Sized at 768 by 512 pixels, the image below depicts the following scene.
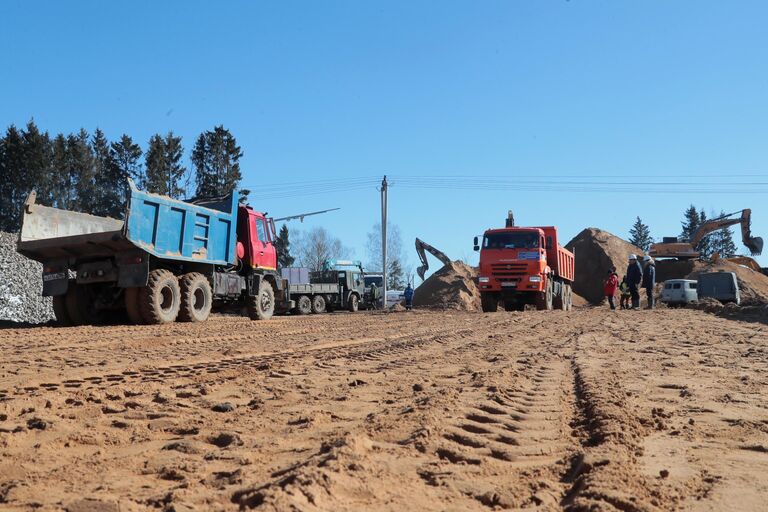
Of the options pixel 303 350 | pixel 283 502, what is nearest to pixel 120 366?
pixel 303 350

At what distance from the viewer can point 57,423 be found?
407 cm

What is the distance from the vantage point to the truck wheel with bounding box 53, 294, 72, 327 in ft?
46.0

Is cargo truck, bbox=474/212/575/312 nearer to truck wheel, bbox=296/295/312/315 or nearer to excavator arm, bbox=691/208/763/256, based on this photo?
truck wheel, bbox=296/295/312/315

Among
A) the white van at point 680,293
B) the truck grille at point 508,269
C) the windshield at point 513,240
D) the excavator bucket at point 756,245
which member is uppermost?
the excavator bucket at point 756,245

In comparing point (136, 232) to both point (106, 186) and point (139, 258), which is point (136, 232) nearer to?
point (139, 258)

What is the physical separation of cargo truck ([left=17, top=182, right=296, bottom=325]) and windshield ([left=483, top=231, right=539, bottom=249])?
1104cm

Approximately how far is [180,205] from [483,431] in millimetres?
11458

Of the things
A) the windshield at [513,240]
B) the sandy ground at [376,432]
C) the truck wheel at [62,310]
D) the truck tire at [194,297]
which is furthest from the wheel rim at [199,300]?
the windshield at [513,240]

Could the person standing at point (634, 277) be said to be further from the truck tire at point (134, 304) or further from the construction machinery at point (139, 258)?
the truck tire at point (134, 304)

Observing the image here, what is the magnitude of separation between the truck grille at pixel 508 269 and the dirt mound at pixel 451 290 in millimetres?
10193

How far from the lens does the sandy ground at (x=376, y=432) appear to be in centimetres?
290

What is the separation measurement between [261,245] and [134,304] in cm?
488

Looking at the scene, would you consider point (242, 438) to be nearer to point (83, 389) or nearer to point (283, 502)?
point (283, 502)

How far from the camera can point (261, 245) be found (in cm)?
1758
